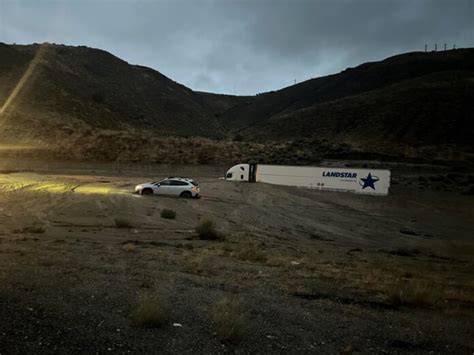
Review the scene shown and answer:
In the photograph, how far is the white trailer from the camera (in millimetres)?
44812

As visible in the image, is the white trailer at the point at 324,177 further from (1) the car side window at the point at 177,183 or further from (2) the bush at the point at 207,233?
(2) the bush at the point at 207,233

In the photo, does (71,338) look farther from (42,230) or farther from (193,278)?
(42,230)

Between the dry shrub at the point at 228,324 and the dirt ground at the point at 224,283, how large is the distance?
0.07 feet

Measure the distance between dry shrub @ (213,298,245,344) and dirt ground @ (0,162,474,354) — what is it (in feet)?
0.07

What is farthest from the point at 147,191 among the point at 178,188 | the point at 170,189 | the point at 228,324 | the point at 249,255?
the point at 228,324

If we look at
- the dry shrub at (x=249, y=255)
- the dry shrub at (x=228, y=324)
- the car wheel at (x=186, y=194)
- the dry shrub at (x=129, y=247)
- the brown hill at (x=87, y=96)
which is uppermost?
the brown hill at (x=87, y=96)

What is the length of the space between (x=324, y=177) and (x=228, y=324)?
4003cm

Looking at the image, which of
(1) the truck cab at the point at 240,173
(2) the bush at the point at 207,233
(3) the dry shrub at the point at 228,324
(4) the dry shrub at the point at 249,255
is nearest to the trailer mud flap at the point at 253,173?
(1) the truck cab at the point at 240,173

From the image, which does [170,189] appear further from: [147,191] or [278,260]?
[278,260]

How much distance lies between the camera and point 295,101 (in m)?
140

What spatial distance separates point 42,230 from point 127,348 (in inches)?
584

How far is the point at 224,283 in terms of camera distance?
1094 cm

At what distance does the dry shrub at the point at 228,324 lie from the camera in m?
6.96

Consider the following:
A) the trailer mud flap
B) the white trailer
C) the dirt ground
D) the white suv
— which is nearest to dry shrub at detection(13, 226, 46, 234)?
the dirt ground
